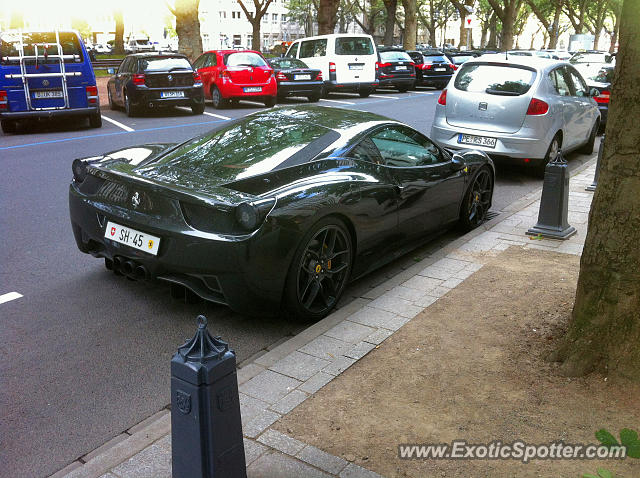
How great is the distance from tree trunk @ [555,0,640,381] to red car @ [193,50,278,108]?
15.6 metres

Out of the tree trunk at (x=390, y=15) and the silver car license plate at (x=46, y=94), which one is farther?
the tree trunk at (x=390, y=15)

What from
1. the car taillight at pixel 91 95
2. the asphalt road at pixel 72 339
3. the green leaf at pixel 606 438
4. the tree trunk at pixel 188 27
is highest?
the tree trunk at pixel 188 27

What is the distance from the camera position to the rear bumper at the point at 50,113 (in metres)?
13.6

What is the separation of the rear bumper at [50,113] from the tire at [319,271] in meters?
10.9

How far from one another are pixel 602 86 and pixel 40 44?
11769mm

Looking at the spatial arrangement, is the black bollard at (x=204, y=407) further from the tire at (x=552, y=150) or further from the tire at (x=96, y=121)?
the tire at (x=96, y=121)

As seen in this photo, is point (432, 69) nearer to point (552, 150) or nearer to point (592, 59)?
point (592, 59)

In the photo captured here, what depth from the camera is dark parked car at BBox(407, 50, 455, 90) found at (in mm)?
26188

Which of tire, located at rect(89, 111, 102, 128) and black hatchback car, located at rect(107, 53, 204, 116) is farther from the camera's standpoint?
black hatchback car, located at rect(107, 53, 204, 116)

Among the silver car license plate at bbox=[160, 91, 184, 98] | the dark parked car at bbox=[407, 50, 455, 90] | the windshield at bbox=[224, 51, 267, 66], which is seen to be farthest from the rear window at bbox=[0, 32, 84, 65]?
the dark parked car at bbox=[407, 50, 455, 90]

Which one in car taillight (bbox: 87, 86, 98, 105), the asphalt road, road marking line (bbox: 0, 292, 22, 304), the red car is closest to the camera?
the asphalt road

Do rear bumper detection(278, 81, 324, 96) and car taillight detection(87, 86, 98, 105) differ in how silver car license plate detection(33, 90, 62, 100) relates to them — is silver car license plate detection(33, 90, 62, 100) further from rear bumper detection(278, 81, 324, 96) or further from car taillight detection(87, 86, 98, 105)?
rear bumper detection(278, 81, 324, 96)

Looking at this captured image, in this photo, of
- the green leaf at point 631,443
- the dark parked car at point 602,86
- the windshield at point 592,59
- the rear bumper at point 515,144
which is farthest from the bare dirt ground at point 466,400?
the windshield at point 592,59

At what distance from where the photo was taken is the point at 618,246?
11.5 ft
